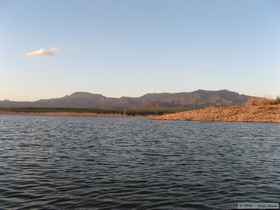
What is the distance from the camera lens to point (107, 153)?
32.5m

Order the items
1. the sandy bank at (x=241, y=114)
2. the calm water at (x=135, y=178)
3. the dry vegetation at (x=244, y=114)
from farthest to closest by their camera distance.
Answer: the dry vegetation at (x=244, y=114), the sandy bank at (x=241, y=114), the calm water at (x=135, y=178)

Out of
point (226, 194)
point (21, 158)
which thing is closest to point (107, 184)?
point (226, 194)

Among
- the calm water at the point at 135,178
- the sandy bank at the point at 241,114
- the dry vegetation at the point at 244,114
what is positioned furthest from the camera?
the dry vegetation at the point at 244,114

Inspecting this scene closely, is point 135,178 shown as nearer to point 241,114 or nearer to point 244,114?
point 244,114

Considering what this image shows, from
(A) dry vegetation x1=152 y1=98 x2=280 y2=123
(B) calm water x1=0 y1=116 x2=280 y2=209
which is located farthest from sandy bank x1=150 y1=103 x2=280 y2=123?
(B) calm water x1=0 y1=116 x2=280 y2=209

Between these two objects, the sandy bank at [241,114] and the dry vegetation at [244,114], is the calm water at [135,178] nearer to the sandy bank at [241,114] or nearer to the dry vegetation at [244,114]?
the sandy bank at [241,114]

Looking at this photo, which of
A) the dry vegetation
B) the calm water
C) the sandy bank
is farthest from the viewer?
the dry vegetation

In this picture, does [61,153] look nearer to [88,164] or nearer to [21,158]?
[21,158]

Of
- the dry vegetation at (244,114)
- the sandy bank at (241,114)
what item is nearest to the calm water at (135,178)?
the sandy bank at (241,114)

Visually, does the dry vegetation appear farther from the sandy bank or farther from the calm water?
the calm water

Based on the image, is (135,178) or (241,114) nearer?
(135,178)

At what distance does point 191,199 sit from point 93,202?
4.61m

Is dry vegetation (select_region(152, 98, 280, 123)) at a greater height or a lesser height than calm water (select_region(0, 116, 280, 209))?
greater

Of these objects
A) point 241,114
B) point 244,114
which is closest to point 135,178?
point 244,114
